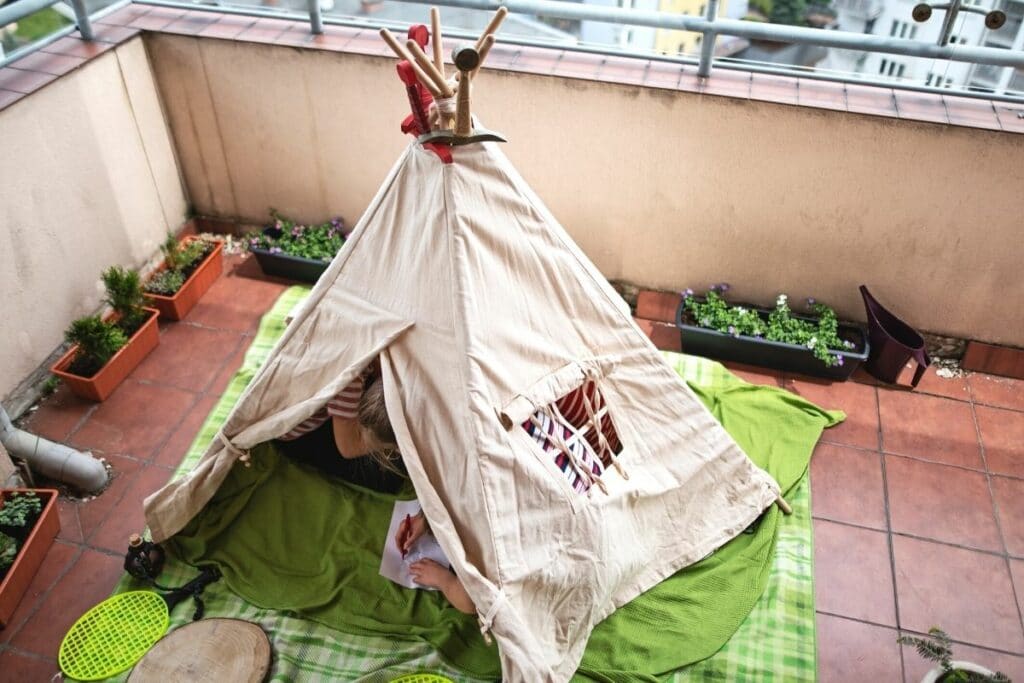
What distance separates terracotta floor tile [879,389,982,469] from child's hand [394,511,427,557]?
1938 mm

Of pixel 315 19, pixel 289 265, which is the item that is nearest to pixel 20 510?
pixel 289 265

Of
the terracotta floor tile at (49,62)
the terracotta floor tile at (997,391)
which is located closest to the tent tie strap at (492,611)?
the terracotta floor tile at (997,391)

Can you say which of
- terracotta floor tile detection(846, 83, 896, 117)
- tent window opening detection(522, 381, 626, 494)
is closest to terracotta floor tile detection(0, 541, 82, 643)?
tent window opening detection(522, 381, 626, 494)

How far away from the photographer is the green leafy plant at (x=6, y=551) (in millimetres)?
2736

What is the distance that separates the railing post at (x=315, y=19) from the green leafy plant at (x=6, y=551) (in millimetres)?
2409

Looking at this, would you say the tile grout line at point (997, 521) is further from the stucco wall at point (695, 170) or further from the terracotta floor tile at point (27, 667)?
the terracotta floor tile at point (27, 667)

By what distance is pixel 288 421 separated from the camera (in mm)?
2555

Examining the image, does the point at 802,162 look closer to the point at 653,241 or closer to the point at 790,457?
the point at 653,241

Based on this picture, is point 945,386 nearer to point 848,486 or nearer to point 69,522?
point 848,486

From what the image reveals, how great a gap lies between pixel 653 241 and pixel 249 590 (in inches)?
89.0

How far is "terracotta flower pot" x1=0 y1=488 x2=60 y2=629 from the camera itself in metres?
2.70

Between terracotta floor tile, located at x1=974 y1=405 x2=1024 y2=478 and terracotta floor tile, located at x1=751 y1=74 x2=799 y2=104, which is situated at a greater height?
terracotta floor tile, located at x1=751 y1=74 x2=799 y2=104

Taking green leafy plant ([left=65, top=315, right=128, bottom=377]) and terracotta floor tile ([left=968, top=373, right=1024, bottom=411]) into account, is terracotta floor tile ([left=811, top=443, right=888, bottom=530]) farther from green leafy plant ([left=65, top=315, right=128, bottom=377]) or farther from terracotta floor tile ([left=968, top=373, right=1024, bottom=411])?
green leafy plant ([left=65, top=315, right=128, bottom=377])

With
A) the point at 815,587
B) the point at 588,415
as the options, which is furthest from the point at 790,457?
the point at 588,415
